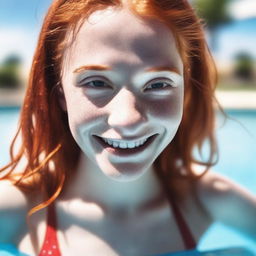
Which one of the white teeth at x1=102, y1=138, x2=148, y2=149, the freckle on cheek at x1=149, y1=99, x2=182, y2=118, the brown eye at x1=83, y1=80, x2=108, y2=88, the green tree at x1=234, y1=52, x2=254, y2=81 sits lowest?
the green tree at x1=234, y1=52, x2=254, y2=81

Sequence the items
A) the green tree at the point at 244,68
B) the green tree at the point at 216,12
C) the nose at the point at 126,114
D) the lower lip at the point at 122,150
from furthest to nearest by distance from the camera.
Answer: the green tree at the point at 216,12
the green tree at the point at 244,68
the lower lip at the point at 122,150
the nose at the point at 126,114

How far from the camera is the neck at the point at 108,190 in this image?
1.87 m

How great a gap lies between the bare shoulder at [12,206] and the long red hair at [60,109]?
0.04 meters

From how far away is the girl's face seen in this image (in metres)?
1.50

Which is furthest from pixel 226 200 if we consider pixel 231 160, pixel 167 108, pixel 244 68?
pixel 244 68

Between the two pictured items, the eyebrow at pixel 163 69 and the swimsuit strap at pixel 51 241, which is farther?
the swimsuit strap at pixel 51 241

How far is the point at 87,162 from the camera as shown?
1.88 meters

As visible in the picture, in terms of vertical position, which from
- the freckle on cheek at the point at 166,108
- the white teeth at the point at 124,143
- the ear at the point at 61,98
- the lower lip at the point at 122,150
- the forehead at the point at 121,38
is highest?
the forehead at the point at 121,38

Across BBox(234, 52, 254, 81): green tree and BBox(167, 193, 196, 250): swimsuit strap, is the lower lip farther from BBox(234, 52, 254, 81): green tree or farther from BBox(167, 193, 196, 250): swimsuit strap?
BBox(234, 52, 254, 81): green tree

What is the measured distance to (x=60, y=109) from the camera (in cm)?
183

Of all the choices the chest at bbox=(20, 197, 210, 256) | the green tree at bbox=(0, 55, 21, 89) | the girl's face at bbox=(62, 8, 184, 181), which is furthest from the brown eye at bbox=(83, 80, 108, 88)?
the green tree at bbox=(0, 55, 21, 89)

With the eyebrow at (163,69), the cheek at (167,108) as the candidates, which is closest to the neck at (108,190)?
the cheek at (167,108)

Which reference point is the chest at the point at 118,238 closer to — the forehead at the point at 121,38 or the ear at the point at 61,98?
the ear at the point at 61,98

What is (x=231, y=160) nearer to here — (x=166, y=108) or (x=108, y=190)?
(x=108, y=190)
